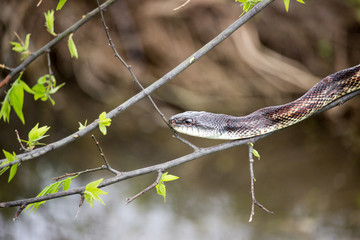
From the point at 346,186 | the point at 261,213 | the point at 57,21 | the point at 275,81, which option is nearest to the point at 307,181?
the point at 346,186

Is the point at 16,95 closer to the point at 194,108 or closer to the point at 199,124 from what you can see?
the point at 199,124

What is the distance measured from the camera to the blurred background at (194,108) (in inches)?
278

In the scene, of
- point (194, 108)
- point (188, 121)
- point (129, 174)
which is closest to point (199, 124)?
point (188, 121)

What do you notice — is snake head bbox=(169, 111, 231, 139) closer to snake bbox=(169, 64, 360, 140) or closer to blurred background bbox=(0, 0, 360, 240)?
snake bbox=(169, 64, 360, 140)

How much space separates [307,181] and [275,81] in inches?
116

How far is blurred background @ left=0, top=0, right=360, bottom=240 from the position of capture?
7.06m

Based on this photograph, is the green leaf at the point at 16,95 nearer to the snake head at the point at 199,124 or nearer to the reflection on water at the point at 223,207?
the snake head at the point at 199,124

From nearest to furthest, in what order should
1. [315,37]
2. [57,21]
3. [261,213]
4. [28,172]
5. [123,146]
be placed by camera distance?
[261,213]
[28,172]
[123,146]
[57,21]
[315,37]

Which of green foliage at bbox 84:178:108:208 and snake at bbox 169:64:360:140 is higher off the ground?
snake at bbox 169:64:360:140

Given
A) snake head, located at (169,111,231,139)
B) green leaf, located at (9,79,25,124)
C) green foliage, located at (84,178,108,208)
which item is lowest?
green foliage, located at (84,178,108,208)

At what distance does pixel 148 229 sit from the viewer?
22.7 ft

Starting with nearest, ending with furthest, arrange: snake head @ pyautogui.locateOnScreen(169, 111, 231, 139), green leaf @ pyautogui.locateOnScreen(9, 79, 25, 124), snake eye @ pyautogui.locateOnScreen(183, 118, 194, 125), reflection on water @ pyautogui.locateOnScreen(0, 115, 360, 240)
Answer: green leaf @ pyautogui.locateOnScreen(9, 79, 25, 124), snake head @ pyautogui.locateOnScreen(169, 111, 231, 139), snake eye @ pyautogui.locateOnScreen(183, 118, 194, 125), reflection on water @ pyautogui.locateOnScreen(0, 115, 360, 240)

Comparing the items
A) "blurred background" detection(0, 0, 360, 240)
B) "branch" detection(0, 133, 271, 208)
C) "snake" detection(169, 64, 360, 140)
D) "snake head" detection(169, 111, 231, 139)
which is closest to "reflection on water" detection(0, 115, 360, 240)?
"blurred background" detection(0, 0, 360, 240)

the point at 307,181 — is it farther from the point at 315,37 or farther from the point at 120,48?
the point at 120,48
